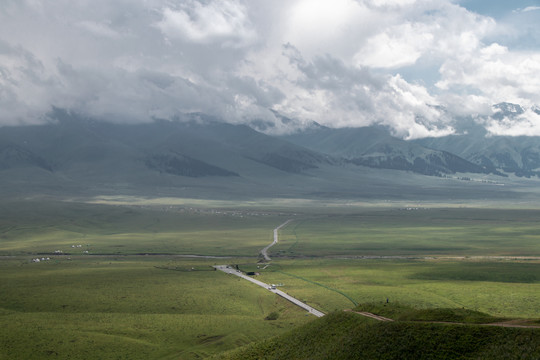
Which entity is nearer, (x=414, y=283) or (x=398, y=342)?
(x=398, y=342)

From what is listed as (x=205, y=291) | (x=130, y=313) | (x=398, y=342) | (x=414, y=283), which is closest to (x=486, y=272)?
(x=414, y=283)

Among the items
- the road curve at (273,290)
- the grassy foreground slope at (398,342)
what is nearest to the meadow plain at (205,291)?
the road curve at (273,290)

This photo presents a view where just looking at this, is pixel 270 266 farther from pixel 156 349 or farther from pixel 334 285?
pixel 156 349

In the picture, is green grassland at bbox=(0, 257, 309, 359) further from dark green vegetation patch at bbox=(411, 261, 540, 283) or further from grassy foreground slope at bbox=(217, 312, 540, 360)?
dark green vegetation patch at bbox=(411, 261, 540, 283)

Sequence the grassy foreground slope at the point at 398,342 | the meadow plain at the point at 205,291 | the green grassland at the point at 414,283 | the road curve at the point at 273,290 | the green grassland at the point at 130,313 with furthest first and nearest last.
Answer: the green grassland at the point at 414,283, the road curve at the point at 273,290, the meadow plain at the point at 205,291, the green grassland at the point at 130,313, the grassy foreground slope at the point at 398,342

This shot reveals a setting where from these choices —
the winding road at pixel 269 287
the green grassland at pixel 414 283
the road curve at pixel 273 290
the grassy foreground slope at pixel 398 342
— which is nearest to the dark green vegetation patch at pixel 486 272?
the green grassland at pixel 414 283

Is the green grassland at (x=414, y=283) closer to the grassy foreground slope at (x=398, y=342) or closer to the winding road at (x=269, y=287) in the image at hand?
the winding road at (x=269, y=287)

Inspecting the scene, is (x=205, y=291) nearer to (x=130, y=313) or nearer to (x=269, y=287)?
(x=269, y=287)

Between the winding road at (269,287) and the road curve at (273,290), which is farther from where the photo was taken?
the winding road at (269,287)

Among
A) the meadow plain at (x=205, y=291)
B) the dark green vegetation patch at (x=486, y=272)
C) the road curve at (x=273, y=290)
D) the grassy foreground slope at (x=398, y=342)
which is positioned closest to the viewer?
the grassy foreground slope at (x=398, y=342)

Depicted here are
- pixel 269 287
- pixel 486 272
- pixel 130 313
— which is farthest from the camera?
pixel 486 272

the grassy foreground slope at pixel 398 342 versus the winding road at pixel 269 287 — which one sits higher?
the grassy foreground slope at pixel 398 342
